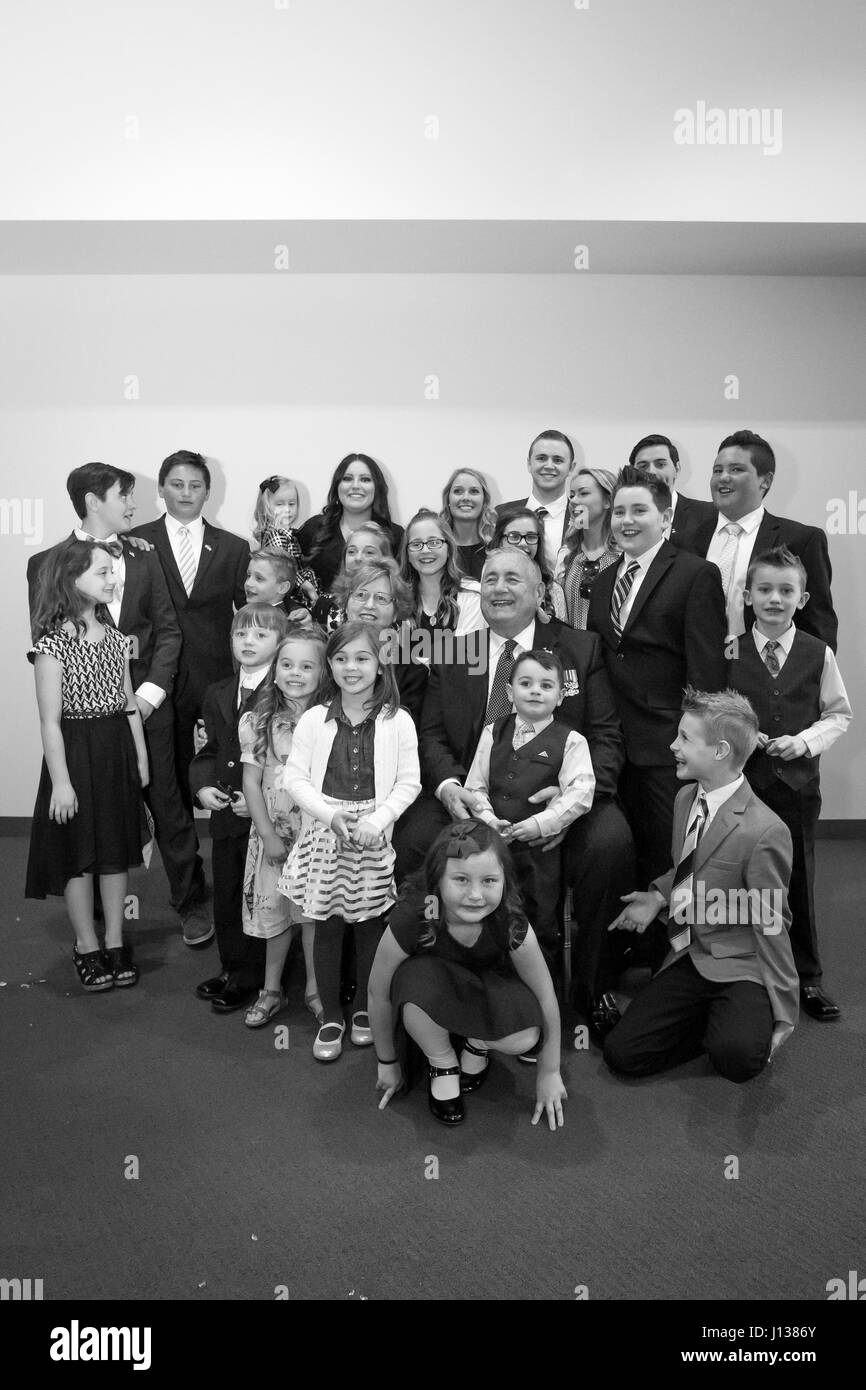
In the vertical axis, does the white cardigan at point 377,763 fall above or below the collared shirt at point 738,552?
below

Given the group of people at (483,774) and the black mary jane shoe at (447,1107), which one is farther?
the group of people at (483,774)

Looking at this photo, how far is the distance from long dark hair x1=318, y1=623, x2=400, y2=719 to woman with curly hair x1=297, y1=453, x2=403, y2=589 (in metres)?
0.91

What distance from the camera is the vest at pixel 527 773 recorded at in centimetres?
286

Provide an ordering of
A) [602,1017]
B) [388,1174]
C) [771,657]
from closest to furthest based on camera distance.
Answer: [388,1174] < [602,1017] < [771,657]

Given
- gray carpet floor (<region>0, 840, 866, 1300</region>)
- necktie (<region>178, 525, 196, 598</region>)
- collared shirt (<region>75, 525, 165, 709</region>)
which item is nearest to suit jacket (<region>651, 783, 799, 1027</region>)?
gray carpet floor (<region>0, 840, 866, 1300</region>)

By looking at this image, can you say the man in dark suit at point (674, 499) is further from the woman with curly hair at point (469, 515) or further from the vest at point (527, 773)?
the vest at point (527, 773)

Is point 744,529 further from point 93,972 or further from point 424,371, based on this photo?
point 93,972

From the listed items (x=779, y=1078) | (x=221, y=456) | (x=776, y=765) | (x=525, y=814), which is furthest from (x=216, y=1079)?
(x=221, y=456)

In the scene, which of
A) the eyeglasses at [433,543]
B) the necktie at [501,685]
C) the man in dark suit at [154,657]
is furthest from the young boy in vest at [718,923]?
the man in dark suit at [154,657]

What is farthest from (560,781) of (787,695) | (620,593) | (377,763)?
(787,695)

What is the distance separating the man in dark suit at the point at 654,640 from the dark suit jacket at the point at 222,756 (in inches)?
47.8

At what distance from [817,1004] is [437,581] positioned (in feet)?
6.04

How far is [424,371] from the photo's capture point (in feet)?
15.4

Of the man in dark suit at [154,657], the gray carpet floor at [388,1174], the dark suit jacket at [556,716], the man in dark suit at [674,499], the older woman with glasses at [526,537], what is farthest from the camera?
the man in dark suit at [674,499]
